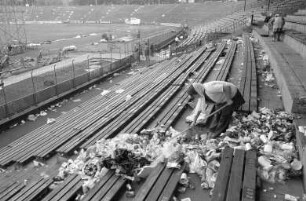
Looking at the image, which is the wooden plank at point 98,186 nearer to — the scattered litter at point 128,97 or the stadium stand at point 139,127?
the stadium stand at point 139,127

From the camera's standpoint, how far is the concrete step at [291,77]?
6.57 m

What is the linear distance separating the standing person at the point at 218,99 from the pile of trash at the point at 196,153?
24 cm

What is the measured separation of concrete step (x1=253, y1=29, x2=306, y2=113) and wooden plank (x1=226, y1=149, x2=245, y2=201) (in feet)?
6.69

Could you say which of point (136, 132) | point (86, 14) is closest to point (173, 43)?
point (136, 132)

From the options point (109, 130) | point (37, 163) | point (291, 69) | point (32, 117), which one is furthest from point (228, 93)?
point (32, 117)

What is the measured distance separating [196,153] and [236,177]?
1134 millimetres

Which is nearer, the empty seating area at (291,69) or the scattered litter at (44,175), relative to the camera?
the scattered litter at (44,175)

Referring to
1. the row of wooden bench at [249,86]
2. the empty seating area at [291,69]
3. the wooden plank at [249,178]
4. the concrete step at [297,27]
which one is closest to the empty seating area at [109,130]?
the row of wooden bench at [249,86]

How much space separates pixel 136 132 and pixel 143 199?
3035 mm

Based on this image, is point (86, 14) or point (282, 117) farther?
point (86, 14)

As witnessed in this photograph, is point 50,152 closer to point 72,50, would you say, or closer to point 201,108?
point 201,108

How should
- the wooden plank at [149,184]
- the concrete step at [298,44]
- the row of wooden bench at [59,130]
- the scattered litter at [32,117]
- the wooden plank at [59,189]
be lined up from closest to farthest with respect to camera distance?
1. the wooden plank at [149,184]
2. the wooden plank at [59,189]
3. the row of wooden bench at [59,130]
4. the concrete step at [298,44]
5. the scattered litter at [32,117]

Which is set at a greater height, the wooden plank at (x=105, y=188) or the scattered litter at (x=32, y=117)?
the wooden plank at (x=105, y=188)

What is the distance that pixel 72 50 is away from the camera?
31375mm
